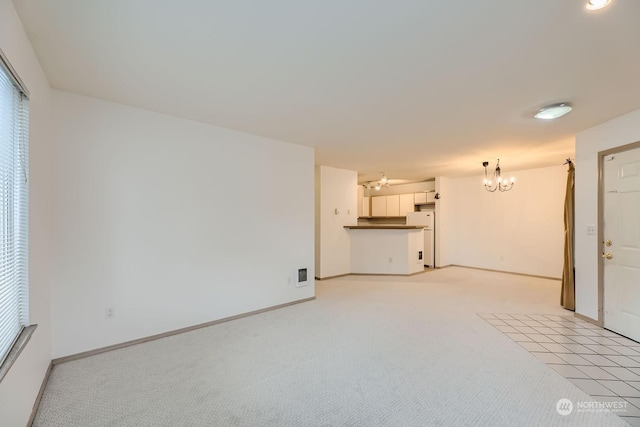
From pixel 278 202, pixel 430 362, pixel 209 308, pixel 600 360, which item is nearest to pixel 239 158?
pixel 278 202

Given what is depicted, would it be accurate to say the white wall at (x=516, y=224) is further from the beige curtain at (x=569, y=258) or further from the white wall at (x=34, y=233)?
the white wall at (x=34, y=233)

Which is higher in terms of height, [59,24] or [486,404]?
[59,24]

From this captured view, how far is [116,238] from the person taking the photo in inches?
106

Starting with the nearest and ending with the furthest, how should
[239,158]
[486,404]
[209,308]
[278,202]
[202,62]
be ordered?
[486,404], [202,62], [209,308], [239,158], [278,202]

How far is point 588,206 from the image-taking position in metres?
3.42

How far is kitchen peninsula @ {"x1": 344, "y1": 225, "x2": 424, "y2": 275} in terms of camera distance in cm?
614

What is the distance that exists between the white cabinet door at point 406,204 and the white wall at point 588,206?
4.27 m

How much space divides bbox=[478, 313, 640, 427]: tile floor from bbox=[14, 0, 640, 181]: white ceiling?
246 cm

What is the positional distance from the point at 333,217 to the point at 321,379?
159 inches

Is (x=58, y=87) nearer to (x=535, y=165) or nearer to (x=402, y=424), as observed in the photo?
(x=402, y=424)

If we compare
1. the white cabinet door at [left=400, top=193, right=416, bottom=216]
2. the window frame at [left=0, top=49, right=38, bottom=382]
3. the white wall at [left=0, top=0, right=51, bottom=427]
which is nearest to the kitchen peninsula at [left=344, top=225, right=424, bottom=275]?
the white cabinet door at [left=400, top=193, right=416, bottom=216]

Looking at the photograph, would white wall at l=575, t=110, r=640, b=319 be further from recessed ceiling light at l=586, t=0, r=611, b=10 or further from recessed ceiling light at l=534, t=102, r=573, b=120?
recessed ceiling light at l=586, t=0, r=611, b=10

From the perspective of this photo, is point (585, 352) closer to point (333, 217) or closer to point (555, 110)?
point (555, 110)

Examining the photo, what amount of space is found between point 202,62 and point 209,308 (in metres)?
2.67
